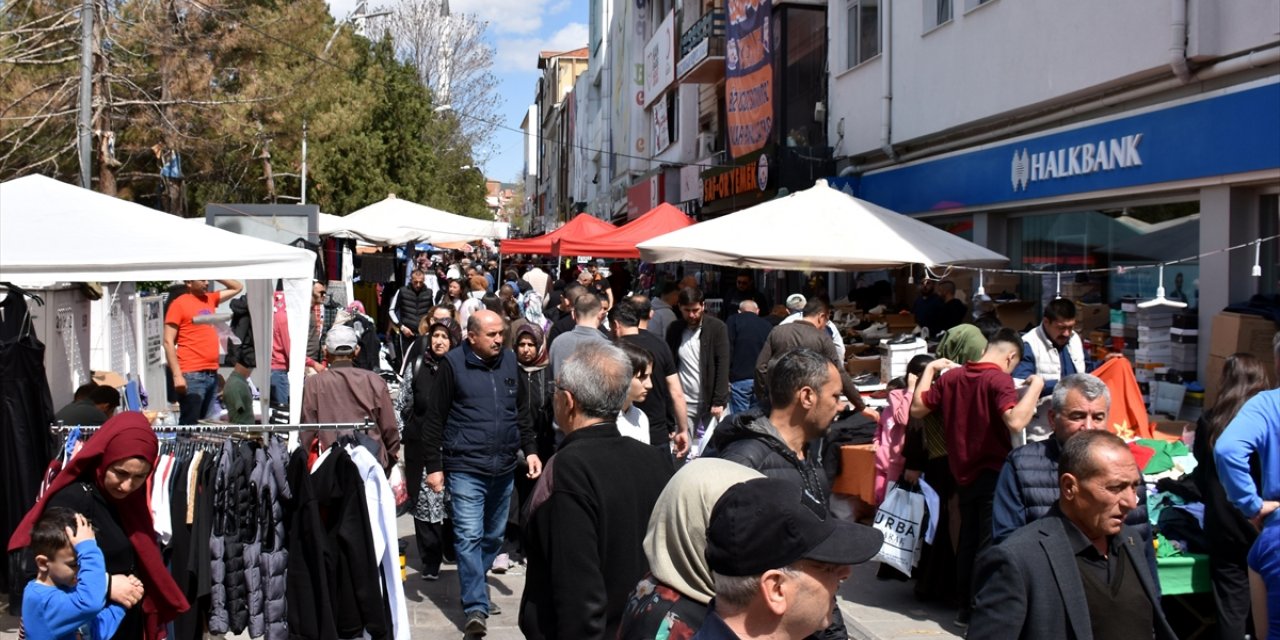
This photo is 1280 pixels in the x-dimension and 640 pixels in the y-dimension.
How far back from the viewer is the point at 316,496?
18.2 ft

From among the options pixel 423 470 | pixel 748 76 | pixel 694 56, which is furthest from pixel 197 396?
pixel 694 56

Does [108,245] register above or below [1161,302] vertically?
above

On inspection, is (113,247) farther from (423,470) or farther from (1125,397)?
(1125,397)

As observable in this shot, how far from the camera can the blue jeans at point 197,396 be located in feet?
34.9

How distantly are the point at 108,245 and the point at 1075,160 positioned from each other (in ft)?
29.7

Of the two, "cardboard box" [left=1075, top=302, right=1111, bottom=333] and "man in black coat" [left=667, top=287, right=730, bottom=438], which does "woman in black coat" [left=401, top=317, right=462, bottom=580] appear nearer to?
"man in black coat" [left=667, top=287, right=730, bottom=438]

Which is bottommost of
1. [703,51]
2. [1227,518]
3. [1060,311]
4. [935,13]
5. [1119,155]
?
[1227,518]

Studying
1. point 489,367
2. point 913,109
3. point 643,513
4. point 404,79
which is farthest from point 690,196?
point 643,513

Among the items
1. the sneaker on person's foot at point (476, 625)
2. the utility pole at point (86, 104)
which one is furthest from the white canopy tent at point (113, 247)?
the utility pole at point (86, 104)

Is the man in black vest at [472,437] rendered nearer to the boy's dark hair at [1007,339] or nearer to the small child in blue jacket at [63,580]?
the small child in blue jacket at [63,580]

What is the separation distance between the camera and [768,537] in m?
2.29

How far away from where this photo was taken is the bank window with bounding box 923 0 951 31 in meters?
15.2

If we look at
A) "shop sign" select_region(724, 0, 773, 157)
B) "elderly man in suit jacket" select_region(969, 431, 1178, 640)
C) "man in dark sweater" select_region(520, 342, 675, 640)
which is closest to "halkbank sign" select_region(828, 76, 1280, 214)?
"shop sign" select_region(724, 0, 773, 157)

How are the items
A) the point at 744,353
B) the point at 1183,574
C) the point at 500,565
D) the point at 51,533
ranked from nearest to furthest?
the point at 51,533 < the point at 1183,574 < the point at 500,565 < the point at 744,353
